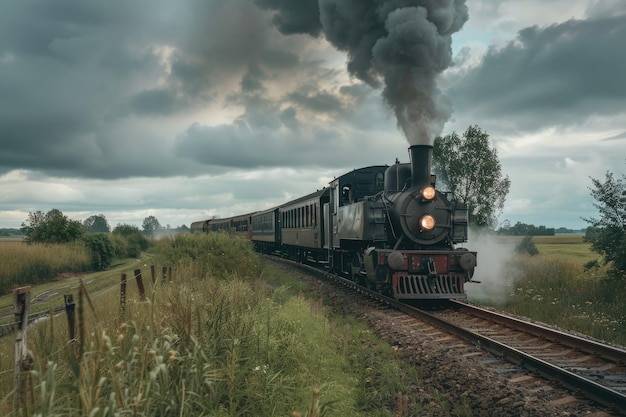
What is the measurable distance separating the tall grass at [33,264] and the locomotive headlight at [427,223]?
14.7 meters

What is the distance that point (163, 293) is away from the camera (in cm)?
624

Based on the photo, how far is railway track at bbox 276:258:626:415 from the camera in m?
4.73

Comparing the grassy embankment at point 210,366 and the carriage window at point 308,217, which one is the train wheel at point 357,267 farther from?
the carriage window at point 308,217

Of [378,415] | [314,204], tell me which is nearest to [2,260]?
[314,204]

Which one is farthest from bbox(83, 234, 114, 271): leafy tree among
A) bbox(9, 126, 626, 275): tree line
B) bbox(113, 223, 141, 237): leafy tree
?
bbox(113, 223, 141, 237): leafy tree

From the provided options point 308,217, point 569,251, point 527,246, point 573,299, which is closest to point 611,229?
point 573,299

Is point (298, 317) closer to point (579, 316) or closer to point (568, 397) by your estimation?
point (568, 397)

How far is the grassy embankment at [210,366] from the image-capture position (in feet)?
9.92

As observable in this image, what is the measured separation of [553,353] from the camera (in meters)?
6.27

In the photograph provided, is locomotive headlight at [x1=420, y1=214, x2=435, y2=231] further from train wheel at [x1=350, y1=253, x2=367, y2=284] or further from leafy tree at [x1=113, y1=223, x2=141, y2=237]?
leafy tree at [x1=113, y1=223, x2=141, y2=237]

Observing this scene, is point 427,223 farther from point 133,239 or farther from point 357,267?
point 133,239

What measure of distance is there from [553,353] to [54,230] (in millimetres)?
25894

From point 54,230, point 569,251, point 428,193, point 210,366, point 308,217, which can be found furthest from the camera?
point 569,251

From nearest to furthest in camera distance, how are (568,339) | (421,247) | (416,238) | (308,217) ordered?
(568,339)
(416,238)
(421,247)
(308,217)
